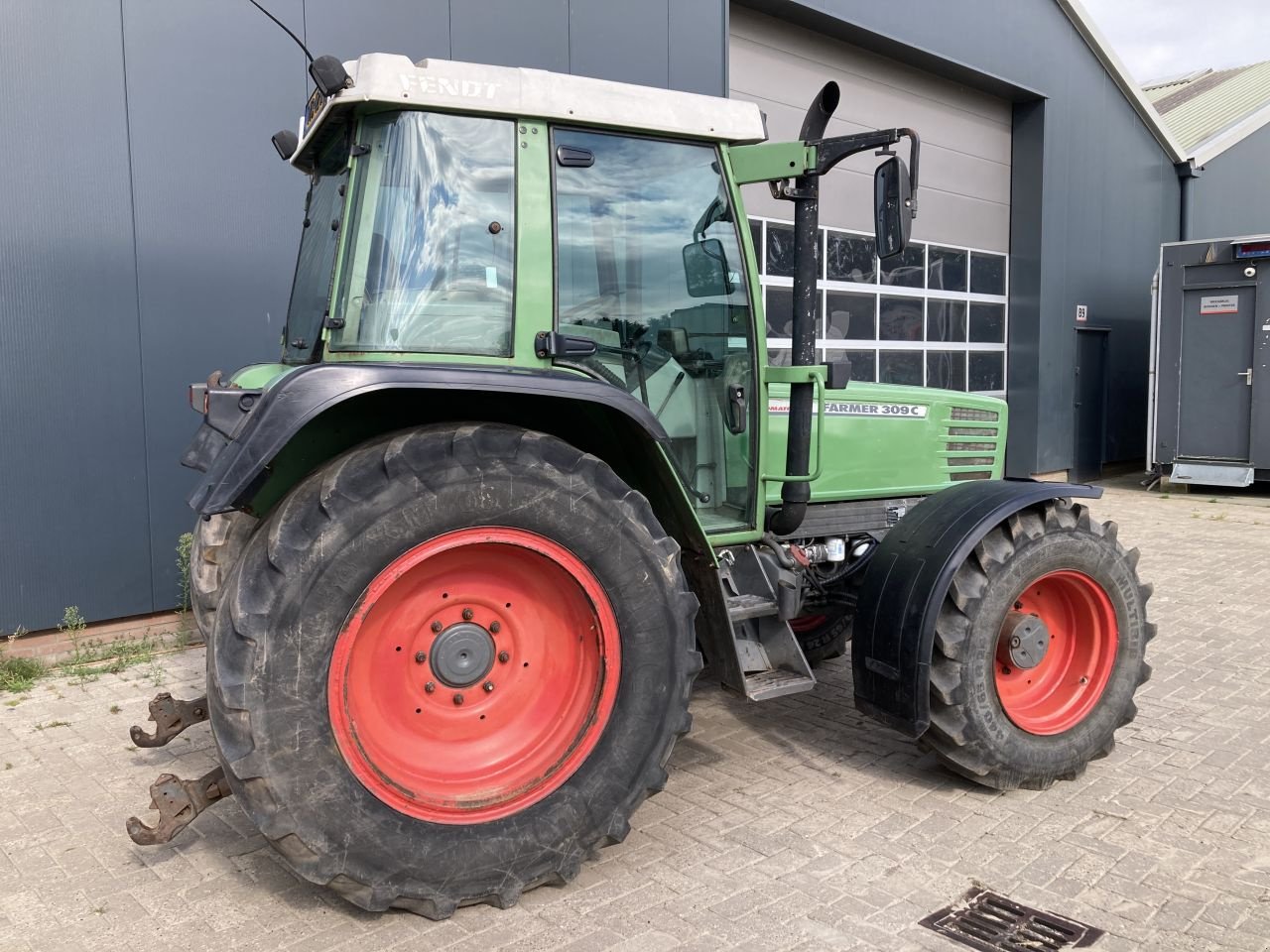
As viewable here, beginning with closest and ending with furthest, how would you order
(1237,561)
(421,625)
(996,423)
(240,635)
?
1. (240,635)
2. (421,625)
3. (996,423)
4. (1237,561)

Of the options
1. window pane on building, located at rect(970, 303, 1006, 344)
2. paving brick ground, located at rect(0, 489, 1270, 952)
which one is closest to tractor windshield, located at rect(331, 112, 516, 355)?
paving brick ground, located at rect(0, 489, 1270, 952)

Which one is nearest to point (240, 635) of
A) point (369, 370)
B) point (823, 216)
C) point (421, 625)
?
point (421, 625)

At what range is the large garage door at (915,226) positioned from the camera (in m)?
10.3

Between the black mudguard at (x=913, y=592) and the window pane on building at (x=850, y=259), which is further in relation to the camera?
the window pane on building at (x=850, y=259)

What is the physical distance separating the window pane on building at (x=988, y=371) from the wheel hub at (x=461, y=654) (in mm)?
11853

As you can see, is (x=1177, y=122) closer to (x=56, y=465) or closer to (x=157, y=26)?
(x=157, y=26)

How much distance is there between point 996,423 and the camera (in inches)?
202

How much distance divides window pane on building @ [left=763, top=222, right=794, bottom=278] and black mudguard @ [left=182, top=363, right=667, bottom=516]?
299 inches

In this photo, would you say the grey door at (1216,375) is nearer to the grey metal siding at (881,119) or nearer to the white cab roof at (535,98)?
the grey metal siding at (881,119)

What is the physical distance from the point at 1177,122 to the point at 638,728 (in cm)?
2073

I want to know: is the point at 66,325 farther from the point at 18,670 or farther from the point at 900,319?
the point at 900,319

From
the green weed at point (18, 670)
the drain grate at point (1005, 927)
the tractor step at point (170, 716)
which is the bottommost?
the drain grate at point (1005, 927)

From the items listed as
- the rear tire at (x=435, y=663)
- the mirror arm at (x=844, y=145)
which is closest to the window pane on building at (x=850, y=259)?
the mirror arm at (x=844, y=145)

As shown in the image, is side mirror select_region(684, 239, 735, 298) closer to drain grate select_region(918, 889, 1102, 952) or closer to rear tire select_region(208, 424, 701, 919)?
rear tire select_region(208, 424, 701, 919)
